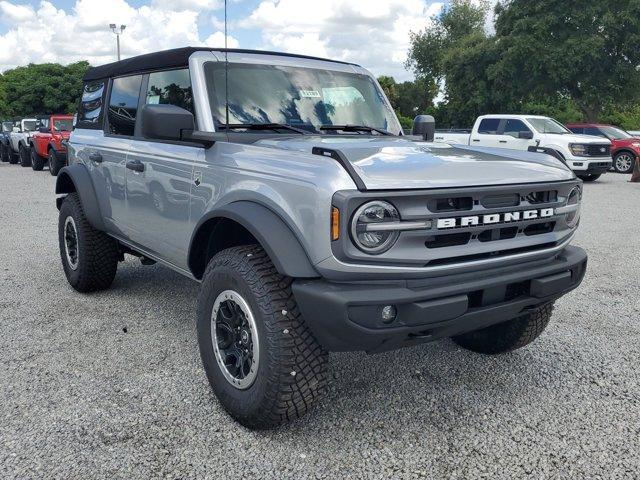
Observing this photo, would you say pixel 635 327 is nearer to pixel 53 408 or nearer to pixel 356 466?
pixel 356 466

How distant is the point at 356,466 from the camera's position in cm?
261

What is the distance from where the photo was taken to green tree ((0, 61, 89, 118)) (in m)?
57.2

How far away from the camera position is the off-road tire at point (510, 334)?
11.6ft

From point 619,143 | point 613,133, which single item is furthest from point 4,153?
point 619,143

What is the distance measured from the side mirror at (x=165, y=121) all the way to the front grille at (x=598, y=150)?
14.0 metres

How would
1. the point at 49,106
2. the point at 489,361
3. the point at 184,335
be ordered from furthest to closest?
the point at 49,106, the point at 184,335, the point at 489,361

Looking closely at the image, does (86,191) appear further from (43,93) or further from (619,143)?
(43,93)

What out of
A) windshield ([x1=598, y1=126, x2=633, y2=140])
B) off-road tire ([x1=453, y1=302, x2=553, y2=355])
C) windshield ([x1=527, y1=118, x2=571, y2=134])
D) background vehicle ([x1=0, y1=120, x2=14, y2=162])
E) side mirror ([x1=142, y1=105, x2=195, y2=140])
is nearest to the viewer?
side mirror ([x1=142, y1=105, x2=195, y2=140])

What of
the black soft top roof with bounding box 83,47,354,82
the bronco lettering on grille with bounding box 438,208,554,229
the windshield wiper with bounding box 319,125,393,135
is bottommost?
the bronco lettering on grille with bounding box 438,208,554,229

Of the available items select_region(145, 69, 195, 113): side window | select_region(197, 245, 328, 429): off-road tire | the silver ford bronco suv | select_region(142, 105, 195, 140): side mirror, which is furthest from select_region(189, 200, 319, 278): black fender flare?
select_region(145, 69, 195, 113): side window

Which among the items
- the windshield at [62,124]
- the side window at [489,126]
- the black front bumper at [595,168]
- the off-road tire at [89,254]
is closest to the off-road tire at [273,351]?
the off-road tire at [89,254]

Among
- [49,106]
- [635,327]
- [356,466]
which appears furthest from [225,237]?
[49,106]

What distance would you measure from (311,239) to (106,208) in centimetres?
256

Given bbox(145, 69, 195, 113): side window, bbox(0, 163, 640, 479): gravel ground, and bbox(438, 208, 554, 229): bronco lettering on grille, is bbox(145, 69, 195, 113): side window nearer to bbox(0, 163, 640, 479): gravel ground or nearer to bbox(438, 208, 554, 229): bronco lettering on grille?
bbox(0, 163, 640, 479): gravel ground
